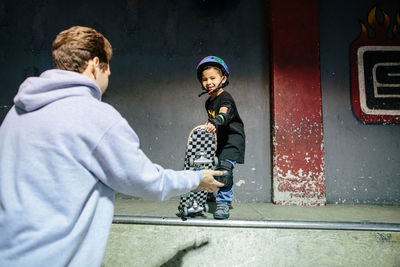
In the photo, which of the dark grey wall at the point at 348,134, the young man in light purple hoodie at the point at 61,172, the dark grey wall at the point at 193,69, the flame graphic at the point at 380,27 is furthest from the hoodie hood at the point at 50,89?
the flame graphic at the point at 380,27

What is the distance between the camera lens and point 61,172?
0.70 metres

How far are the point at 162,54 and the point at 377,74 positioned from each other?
286cm

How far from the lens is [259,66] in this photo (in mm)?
3055

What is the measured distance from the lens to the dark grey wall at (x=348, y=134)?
284 cm

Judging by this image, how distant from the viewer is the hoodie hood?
0.74m

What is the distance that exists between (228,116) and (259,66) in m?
1.45

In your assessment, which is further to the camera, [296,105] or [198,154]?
[296,105]

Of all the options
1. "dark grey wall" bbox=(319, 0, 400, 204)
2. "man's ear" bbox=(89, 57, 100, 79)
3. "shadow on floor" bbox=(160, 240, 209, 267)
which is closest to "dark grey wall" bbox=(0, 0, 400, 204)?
"dark grey wall" bbox=(319, 0, 400, 204)

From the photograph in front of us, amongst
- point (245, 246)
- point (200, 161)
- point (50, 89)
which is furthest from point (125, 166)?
point (245, 246)

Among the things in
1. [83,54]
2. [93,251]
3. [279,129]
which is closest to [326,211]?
[279,129]

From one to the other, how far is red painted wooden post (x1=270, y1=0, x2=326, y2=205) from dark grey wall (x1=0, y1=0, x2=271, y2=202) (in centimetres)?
21

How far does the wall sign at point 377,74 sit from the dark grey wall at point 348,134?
0.09m

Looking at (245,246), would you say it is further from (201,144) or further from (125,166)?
(125,166)

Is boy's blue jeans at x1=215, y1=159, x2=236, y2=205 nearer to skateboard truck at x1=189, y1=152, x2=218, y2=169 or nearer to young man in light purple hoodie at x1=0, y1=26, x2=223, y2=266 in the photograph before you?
skateboard truck at x1=189, y1=152, x2=218, y2=169
